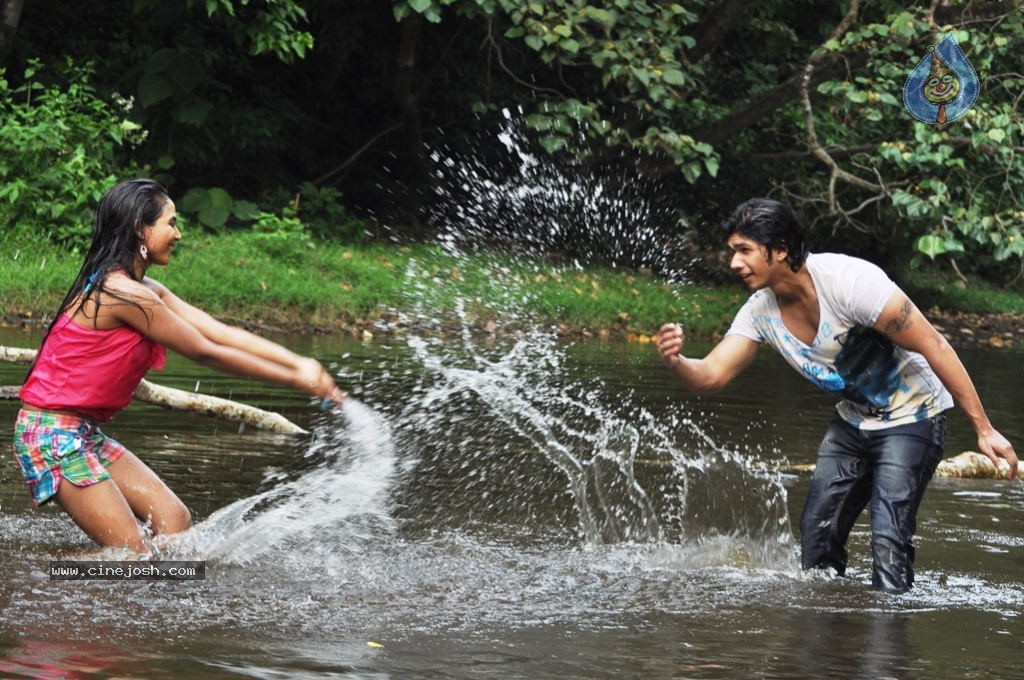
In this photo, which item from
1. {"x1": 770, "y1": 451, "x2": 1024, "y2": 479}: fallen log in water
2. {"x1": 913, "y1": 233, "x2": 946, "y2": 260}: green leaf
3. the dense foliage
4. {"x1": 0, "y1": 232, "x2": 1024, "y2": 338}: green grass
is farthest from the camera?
the dense foliage

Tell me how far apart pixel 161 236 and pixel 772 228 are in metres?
2.11

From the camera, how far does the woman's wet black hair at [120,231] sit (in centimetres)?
486

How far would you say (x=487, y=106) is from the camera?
1828 centimetres

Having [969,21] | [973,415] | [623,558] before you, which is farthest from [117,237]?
[969,21]

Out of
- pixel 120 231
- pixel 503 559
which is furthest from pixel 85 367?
pixel 503 559

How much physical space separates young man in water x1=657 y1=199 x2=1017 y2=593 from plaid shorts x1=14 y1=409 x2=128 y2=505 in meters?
1.99

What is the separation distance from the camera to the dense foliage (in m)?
15.9

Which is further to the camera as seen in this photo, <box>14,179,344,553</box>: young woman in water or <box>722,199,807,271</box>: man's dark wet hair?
<box>722,199,807,271</box>: man's dark wet hair

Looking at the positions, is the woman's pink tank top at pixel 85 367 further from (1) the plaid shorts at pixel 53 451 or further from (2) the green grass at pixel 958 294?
(2) the green grass at pixel 958 294

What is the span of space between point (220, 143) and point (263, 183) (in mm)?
1117

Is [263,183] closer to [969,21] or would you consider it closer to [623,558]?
[969,21]

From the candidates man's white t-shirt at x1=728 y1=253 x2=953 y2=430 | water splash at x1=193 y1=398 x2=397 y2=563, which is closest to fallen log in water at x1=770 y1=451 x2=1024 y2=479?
water splash at x1=193 y1=398 x2=397 y2=563

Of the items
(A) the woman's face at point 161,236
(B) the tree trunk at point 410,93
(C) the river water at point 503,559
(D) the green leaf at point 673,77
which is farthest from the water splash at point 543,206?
(A) the woman's face at point 161,236

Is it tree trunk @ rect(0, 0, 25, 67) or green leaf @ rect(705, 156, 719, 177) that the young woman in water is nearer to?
green leaf @ rect(705, 156, 719, 177)
